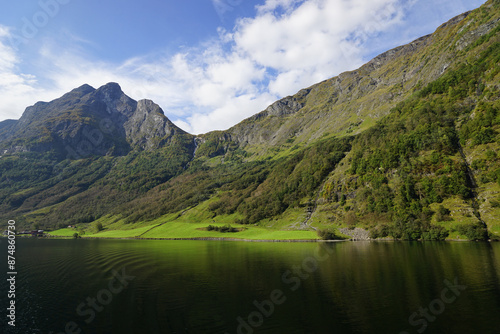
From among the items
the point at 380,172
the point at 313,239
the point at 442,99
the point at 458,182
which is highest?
the point at 442,99

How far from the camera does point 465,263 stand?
51.2 meters

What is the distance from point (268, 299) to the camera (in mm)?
33250

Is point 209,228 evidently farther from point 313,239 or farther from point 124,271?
point 124,271

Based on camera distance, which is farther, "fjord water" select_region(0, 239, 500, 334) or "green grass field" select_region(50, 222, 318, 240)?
"green grass field" select_region(50, 222, 318, 240)

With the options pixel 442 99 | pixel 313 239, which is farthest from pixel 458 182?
pixel 442 99

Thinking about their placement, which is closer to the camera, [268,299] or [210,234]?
[268,299]

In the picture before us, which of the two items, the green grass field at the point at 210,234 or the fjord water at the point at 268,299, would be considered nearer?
the fjord water at the point at 268,299

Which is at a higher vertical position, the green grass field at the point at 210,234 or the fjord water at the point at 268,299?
the fjord water at the point at 268,299

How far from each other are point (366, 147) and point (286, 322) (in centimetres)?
17080

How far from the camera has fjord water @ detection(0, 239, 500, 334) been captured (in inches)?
985

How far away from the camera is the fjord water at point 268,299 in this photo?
25.0 metres

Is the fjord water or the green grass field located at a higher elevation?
the fjord water

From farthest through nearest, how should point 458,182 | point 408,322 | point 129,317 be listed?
point 458,182, point 129,317, point 408,322

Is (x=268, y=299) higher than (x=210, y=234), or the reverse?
(x=268, y=299)
